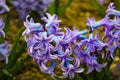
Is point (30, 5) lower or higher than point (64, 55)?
higher

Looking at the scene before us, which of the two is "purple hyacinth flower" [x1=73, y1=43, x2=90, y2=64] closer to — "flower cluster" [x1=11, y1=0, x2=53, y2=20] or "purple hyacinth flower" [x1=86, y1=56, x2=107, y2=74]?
"purple hyacinth flower" [x1=86, y1=56, x2=107, y2=74]

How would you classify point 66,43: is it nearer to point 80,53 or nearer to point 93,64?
point 80,53

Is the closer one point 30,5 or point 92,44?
point 92,44

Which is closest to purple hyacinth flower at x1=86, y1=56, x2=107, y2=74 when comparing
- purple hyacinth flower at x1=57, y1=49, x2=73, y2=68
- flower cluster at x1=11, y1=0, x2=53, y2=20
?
purple hyacinth flower at x1=57, y1=49, x2=73, y2=68

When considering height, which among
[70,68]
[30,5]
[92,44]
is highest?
[30,5]

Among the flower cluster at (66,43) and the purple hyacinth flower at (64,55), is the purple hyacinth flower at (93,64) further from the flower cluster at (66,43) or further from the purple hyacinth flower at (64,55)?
the purple hyacinth flower at (64,55)

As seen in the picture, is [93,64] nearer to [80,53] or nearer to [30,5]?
[80,53]

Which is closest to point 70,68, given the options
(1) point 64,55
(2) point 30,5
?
(1) point 64,55

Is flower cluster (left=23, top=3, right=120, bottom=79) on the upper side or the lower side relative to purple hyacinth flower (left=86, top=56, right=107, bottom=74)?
upper

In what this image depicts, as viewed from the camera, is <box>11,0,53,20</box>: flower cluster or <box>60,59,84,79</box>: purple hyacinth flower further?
<box>11,0,53,20</box>: flower cluster

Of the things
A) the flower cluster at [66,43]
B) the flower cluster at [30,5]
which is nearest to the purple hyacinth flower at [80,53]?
the flower cluster at [66,43]

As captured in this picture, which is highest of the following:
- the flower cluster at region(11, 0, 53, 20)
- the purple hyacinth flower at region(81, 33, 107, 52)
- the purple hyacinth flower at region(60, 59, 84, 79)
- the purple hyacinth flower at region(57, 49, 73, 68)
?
the flower cluster at region(11, 0, 53, 20)

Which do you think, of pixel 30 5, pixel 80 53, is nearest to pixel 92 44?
pixel 80 53
